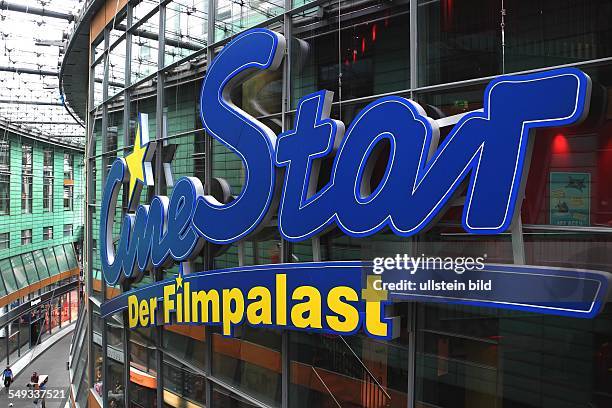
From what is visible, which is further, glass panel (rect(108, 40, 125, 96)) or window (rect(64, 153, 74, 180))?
window (rect(64, 153, 74, 180))

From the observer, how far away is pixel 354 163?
730 cm

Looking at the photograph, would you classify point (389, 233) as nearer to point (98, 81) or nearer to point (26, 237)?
point (98, 81)

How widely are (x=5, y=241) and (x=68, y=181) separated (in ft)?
43.4

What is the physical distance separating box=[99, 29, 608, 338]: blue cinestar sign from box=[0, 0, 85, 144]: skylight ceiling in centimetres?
1255

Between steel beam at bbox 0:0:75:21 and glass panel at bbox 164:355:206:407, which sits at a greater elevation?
steel beam at bbox 0:0:75:21

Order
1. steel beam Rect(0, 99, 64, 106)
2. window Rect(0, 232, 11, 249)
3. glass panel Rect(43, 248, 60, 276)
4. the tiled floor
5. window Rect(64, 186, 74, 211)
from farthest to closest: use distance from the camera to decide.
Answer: window Rect(64, 186, 74, 211) → glass panel Rect(43, 248, 60, 276) → window Rect(0, 232, 11, 249) → steel beam Rect(0, 99, 64, 106) → the tiled floor

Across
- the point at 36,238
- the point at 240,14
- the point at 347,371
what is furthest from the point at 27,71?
the point at 347,371

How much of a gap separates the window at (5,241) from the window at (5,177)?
4.08 ft

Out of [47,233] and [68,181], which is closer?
[47,233]

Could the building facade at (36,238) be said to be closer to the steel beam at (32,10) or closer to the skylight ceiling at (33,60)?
the skylight ceiling at (33,60)

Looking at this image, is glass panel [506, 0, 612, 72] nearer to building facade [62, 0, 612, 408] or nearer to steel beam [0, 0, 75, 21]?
building facade [62, 0, 612, 408]

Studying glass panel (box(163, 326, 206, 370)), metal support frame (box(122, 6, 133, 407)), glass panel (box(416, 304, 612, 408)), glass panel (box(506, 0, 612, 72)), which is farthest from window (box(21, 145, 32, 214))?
glass panel (box(506, 0, 612, 72))

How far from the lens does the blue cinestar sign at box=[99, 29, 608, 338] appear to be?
5.90 metres
